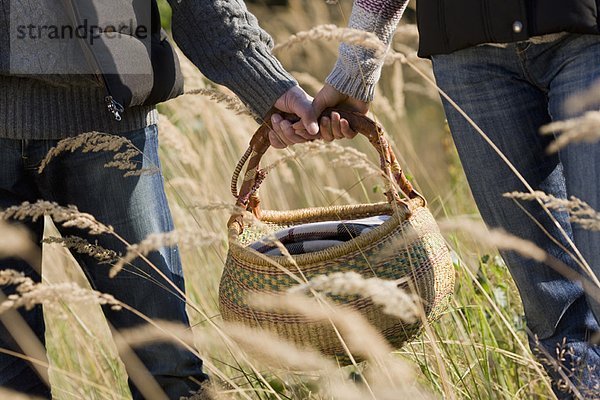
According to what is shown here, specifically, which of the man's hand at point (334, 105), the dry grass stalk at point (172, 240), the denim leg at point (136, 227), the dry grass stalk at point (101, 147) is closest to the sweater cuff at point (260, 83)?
the man's hand at point (334, 105)

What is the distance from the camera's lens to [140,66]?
178cm

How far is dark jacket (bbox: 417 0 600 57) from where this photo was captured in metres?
1.50

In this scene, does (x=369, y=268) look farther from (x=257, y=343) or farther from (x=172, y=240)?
(x=172, y=240)

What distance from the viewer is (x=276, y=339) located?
1746 millimetres

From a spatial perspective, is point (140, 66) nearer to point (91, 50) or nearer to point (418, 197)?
point (91, 50)

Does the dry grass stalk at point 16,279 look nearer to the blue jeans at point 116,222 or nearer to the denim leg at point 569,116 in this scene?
the blue jeans at point 116,222

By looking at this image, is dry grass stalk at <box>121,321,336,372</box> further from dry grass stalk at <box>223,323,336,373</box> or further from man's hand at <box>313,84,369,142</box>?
man's hand at <box>313,84,369,142</box>

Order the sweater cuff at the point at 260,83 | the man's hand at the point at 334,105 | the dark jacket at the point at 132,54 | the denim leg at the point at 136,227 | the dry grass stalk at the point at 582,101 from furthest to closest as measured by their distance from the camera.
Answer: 1. the sweater cuff at the point at 260,83
2. the man's hand at the point at 334,105
3. the denim leg at the point at 136,227
4. the dark jacket at the point at 132,54
5. the dry grass stalk at the point at 582,101

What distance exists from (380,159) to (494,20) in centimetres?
37

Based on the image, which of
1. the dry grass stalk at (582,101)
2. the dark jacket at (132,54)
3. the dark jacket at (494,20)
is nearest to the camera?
the dry grass stalk at (582,101)

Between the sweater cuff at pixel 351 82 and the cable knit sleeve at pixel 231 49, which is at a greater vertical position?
the cable knit sleeve at pixel 231 49

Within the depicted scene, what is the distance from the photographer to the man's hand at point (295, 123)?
1.94 meters

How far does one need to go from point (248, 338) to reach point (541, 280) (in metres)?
0.62

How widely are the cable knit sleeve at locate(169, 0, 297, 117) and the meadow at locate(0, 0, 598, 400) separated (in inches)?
2.3
